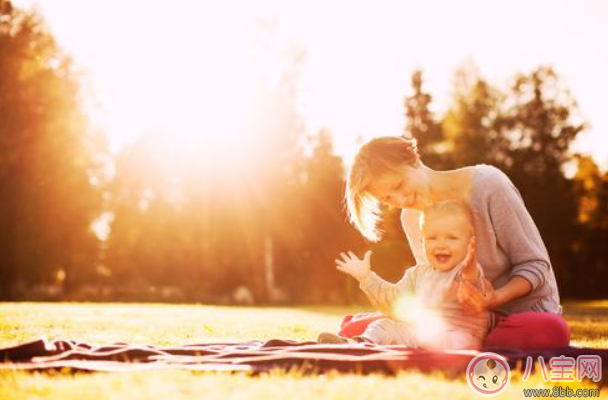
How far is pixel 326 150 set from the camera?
109ft

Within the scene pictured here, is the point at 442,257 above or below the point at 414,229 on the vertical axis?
below

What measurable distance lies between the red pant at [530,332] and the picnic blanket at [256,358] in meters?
0.33

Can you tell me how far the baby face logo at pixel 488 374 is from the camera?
3429 mm

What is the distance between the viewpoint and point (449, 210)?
5098 mm

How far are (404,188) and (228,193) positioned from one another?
27.5 meters

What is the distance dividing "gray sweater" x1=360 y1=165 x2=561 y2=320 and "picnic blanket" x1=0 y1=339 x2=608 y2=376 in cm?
73

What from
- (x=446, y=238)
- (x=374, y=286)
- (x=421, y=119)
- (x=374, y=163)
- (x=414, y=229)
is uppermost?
(x=421, y=119)

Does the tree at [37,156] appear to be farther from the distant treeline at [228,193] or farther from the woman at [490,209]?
the woman at [490,209]

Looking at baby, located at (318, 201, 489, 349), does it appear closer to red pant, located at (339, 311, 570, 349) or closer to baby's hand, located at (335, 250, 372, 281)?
baby's hand, located at (335, 250, 372, 281)

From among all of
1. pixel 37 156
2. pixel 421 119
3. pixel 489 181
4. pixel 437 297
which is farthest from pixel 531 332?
pixel 421 119

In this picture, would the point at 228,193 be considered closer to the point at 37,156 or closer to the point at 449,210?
the point at 37,156

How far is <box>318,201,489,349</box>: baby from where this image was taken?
4.95 meters

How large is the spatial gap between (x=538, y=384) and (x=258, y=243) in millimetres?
30048

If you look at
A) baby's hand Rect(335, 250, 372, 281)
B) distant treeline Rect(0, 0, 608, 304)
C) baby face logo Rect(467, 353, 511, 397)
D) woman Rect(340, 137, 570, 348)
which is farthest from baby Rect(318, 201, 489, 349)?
distant treeline Rect(0, 0, 608, 304)
